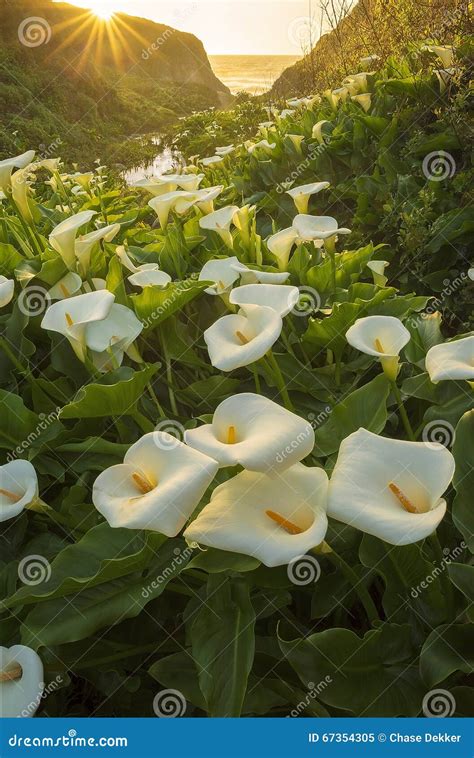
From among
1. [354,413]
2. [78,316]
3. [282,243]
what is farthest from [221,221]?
[354,413]

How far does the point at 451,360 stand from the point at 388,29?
220 inches

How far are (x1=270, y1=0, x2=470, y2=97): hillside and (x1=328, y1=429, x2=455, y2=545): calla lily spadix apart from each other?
4064 mm

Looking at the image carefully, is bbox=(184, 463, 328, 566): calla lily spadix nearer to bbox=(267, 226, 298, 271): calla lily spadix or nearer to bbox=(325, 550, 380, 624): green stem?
bbox=(325, 550, 380, 624): green stem

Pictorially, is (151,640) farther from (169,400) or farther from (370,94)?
(370,94)

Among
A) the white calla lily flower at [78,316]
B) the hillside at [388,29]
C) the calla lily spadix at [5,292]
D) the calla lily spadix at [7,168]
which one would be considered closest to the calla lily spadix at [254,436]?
the white calla lily flower at [78,316]

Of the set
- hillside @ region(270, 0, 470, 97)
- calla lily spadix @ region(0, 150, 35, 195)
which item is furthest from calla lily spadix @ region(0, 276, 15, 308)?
hillside @ region(270, 0, 470, 97)

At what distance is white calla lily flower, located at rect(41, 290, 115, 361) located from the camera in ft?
5.11

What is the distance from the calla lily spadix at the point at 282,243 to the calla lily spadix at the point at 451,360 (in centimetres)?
83

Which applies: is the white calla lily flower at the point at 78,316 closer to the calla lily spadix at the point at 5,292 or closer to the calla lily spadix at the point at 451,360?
the calla lily spadix at the point at 5,292

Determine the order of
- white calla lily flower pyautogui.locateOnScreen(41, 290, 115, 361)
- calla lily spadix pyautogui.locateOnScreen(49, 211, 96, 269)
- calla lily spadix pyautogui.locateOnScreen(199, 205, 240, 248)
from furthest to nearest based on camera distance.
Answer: calla lily spadix pyautogui.locateOnScreen(199, 205, 240, 248), calla lily spadix pyautogui.locateOnScreen(49, 211, 96, 269), white calla lily flower pyautogui.locateOnScreen(41, 290, 115, 361)

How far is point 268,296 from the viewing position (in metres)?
1.50

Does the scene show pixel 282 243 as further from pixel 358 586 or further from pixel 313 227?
pixel 358 586

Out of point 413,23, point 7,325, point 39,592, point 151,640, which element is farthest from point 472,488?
point 413,23

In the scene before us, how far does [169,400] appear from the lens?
1893mm
